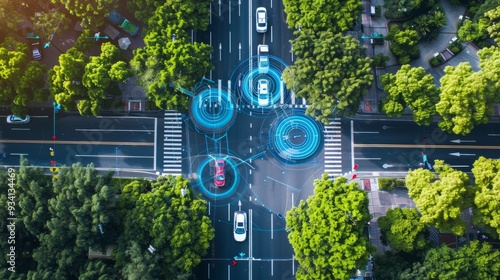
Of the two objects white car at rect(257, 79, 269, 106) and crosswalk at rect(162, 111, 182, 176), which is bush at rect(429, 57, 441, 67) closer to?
white car at rect(257, 79, 269, 106)

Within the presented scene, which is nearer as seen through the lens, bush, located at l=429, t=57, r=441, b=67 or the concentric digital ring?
the concentric digital ring

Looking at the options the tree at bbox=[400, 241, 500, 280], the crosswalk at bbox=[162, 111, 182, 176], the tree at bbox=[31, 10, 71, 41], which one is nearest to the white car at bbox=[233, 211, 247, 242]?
the crosswalk at bbox=[162, 111, 182, 176]

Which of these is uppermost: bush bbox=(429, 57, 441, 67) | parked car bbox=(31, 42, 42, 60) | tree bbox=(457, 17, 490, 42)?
tree bbox=(457, 17, 490, 42)

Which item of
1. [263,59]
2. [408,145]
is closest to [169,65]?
[263,59]
